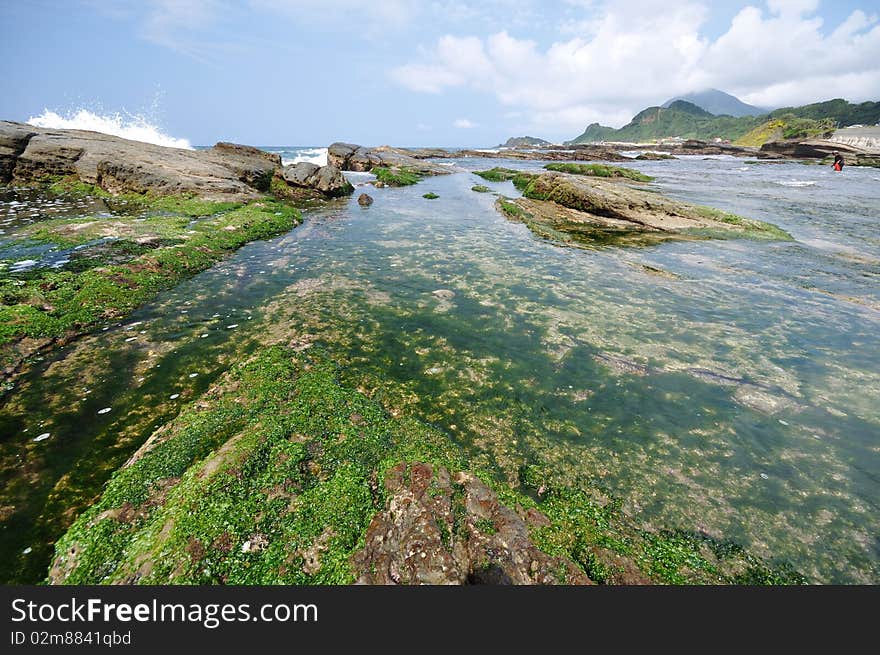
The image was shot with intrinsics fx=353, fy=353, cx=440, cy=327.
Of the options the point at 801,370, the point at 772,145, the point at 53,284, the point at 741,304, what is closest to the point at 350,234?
the point at 53,284

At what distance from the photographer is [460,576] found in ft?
15.8

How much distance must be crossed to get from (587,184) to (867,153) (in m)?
141

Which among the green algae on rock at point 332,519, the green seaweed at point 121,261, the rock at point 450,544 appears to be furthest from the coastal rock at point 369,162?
the rock at point 450,544

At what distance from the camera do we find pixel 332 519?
582 centimetres

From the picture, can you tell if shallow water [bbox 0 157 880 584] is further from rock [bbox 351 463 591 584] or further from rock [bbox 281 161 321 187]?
rock [bbox 281 161 321 187]

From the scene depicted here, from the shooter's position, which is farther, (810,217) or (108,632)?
(810,217)

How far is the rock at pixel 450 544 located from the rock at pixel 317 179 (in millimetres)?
40961

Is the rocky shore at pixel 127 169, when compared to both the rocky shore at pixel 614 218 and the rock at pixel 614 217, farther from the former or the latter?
the rock at pixel 614 217

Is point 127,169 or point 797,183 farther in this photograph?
point 797,183

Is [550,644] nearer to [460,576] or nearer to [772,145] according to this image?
[460,576]

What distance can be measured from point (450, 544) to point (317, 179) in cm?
4372

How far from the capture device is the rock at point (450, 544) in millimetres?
4848

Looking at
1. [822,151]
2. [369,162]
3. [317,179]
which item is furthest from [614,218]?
[822,151]

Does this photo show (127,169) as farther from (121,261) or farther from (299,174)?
(121,261)
